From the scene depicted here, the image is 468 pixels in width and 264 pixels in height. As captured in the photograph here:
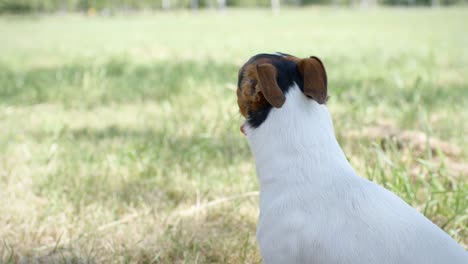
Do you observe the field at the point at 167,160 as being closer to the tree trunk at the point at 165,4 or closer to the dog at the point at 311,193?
the dog at the point at 311,193

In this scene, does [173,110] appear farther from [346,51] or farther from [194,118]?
[346,51]

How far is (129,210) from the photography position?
8.54 ft

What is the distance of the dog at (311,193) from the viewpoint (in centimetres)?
133

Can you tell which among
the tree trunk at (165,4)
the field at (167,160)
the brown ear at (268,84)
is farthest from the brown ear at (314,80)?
the tree trunk at (165,4)

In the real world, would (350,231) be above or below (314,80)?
below

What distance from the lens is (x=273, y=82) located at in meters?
1.43

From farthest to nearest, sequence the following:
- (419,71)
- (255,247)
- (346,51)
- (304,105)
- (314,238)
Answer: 1. (346,51)
2. (419,71)
3. (255,247)
4. (304,105)
5. (314,238)

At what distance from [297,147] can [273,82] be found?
210 mm

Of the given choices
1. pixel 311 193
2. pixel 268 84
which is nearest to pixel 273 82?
pixel 268 84

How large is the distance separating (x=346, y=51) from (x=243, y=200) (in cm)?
698

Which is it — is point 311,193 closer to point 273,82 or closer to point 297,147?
point 297,147

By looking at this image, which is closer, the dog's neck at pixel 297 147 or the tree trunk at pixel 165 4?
the dog's neck at pixel 297 147

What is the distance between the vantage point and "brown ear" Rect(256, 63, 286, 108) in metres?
1.43

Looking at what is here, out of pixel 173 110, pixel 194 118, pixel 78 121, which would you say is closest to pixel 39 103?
pixel 78 121
